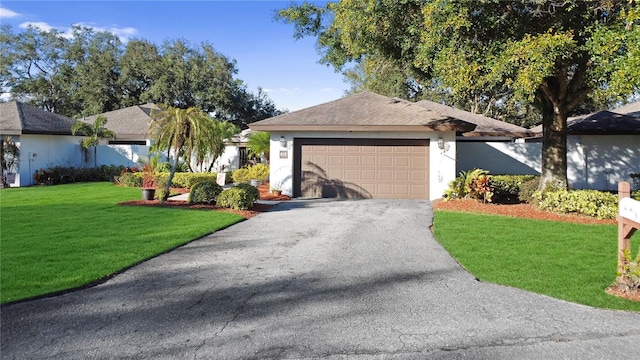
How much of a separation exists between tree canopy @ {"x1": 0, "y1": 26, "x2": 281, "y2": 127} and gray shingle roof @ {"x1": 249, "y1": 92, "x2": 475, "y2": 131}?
19.0 meters

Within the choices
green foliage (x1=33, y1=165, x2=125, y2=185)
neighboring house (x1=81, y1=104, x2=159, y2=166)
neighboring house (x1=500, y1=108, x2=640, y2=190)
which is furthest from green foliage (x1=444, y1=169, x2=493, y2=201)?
green foliage (x1=33, y1=165, x2=125, y2=185)

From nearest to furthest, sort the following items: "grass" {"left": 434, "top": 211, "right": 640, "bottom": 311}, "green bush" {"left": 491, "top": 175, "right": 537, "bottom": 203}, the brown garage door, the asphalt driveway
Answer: the asphalt driveway
"grass" {"left": 434, "top": 211, "right": 640, "bottom": 311}
"green bush" {"left": 491, "top": 175, "right": 537, "bottom": 203}
the brown garage door

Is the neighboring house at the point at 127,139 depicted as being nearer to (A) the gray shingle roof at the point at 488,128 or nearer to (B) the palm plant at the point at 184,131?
(B) the palm plant at the point at 184,131

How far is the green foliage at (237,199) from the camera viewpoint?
1172cm

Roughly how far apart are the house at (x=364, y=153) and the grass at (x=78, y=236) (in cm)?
523

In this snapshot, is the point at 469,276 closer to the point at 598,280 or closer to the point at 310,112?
the point at 598,280

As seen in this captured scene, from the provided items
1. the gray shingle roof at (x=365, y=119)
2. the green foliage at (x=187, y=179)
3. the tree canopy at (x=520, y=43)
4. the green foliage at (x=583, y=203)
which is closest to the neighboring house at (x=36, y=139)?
the green foliage at (x=187, y=179)

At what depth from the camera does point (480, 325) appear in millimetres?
4062

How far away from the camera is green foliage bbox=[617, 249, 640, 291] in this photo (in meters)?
4.91

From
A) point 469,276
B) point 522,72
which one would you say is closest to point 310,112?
point 522,72

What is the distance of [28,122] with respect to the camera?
18.8 metres

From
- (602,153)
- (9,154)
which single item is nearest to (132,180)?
(9,154)

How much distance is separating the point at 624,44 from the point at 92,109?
36.5m

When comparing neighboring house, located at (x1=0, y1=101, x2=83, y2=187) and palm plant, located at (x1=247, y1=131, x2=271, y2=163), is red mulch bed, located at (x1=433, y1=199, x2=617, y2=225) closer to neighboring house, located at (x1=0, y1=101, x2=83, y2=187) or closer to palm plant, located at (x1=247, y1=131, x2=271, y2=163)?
palm plant, located at (x1=247, y1=131, x2=271, y2=163)
